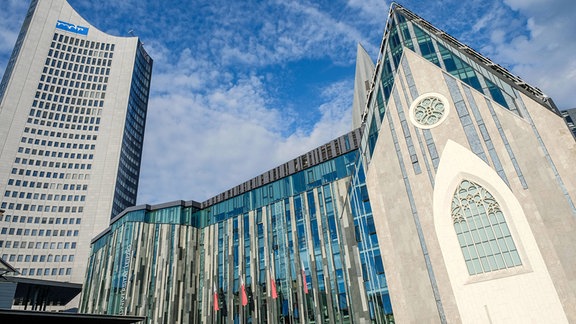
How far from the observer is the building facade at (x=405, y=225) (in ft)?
90.3

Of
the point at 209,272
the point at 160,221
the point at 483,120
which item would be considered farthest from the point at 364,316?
the point at 160,221

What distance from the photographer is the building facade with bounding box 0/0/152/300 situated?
87994 mm

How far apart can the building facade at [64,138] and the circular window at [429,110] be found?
8599cm

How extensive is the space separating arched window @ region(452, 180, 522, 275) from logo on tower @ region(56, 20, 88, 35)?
429 ft

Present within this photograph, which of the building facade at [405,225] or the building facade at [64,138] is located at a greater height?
the building facade at [64,138]

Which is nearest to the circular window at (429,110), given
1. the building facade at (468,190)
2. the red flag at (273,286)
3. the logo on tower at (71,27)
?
the building facade at (468,190)

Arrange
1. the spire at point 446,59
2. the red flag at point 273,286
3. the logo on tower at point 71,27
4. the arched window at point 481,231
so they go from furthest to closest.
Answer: the logo on tower at point 71,27 → the red flag at point 273,286 → the spire at point 446,59 → the arched window at point 481,231

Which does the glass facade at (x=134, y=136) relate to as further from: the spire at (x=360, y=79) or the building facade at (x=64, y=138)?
the spire at (x=360, y=79)

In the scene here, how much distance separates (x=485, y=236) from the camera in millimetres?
29422

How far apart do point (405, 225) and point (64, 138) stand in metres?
102

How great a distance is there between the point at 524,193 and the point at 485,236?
4.59 metres

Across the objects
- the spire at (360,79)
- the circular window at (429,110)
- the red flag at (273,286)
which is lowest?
the red flag at (273,286)

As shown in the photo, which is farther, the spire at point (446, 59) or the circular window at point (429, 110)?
the circular window at point (429, 110)

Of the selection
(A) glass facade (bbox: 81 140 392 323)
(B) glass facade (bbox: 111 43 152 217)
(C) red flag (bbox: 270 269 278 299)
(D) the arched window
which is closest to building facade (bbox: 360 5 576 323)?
(D) the arched window
